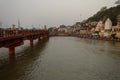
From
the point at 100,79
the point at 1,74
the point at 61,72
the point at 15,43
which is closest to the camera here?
the point at 100,79

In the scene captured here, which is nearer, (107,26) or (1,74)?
(1,74)

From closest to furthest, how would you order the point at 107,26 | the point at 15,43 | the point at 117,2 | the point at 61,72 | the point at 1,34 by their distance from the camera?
the point at 61,72 < the point at 1,34 < the point at 15,43 < the point at 107,26 < the point at 117,2

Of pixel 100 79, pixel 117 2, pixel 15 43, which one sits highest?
pixel 117 2

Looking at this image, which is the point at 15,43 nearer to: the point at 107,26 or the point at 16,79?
the point at 16,79

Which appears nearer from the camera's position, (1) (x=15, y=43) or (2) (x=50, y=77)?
(2) (x=50, y=77)

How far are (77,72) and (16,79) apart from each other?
8096 mm

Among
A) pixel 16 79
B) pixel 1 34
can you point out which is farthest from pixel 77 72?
pixel 1 34

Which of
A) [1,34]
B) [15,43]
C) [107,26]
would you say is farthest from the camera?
[107,26]

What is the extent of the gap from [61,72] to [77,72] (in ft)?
6.98

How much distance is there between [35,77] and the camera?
24.7 metres

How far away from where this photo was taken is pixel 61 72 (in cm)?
2697

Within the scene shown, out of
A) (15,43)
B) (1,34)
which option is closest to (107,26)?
(15,43)

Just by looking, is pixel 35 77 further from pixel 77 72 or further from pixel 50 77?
pixel 77 72

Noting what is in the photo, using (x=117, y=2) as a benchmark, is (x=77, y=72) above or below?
below
